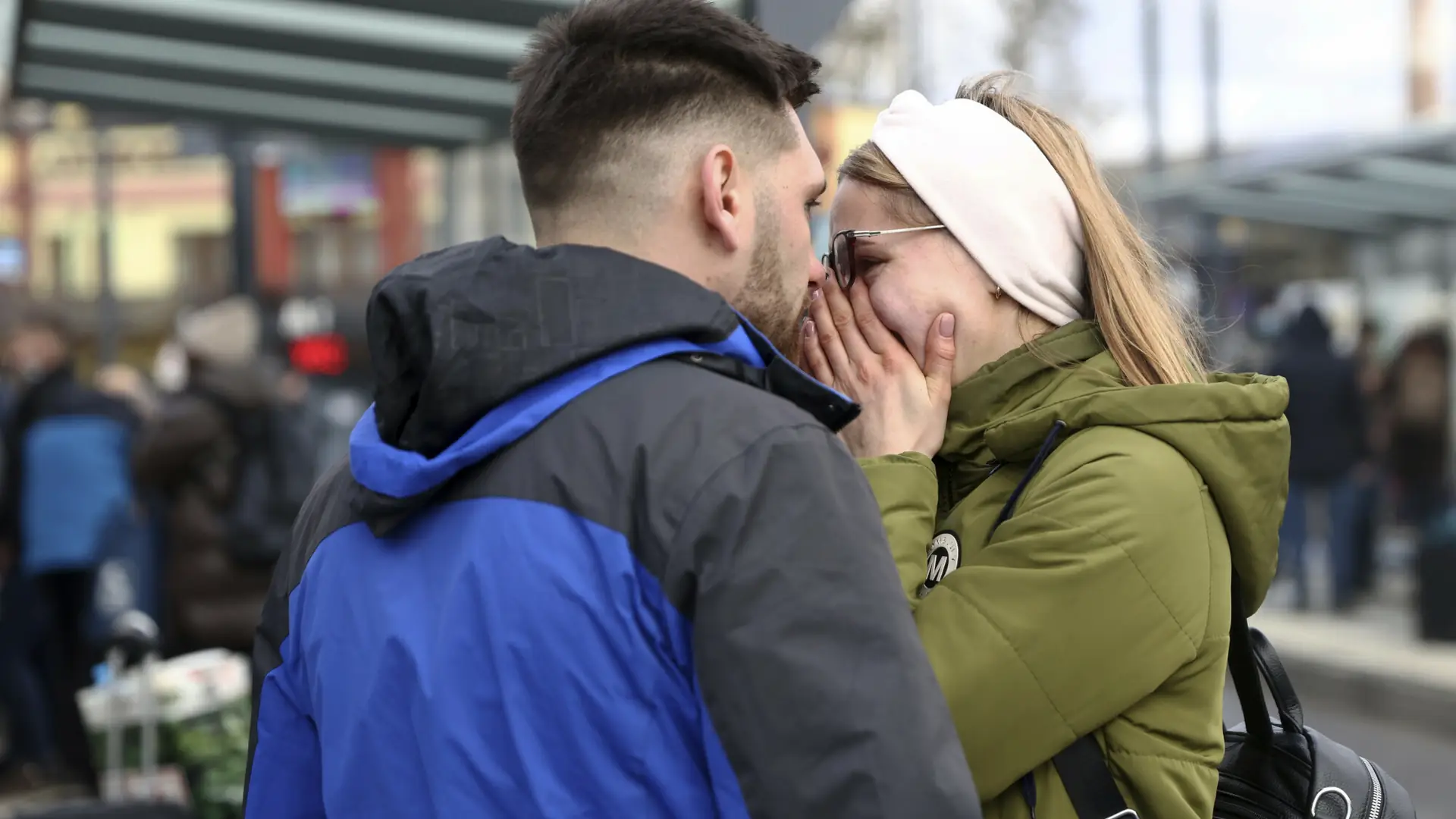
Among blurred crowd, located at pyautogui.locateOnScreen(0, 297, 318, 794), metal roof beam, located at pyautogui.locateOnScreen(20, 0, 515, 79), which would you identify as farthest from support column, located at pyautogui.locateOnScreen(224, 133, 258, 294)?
metal roof beam, located at pyautogui.locateOnScreen(20, 0, 515, 79)

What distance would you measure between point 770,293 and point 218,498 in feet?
17.1

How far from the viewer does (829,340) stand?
2.23 metres

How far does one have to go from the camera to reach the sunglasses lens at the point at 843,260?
2285mm

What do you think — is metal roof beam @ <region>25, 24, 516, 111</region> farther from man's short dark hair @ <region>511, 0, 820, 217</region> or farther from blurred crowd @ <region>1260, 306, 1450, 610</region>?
blurred crowd @ <region>1260, 306, 1450, 610</region>

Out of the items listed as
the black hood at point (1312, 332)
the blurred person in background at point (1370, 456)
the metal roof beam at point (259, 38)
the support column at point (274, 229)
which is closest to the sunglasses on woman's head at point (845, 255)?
the metal roof beam at point (259, 38)

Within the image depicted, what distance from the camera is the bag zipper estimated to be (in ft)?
6.80

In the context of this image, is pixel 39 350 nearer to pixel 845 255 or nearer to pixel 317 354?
pixel 845 255

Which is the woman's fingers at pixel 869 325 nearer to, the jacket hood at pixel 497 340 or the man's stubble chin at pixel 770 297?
the man's stubble chin at pixel 770 297

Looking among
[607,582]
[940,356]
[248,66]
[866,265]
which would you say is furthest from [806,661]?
[248,66]

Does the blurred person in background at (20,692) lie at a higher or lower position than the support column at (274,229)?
lower

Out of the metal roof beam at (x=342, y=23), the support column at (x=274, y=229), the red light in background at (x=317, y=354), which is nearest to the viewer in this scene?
the metal roof beam at (x=342, y=23)

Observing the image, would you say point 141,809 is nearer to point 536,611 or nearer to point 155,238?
point 536,611

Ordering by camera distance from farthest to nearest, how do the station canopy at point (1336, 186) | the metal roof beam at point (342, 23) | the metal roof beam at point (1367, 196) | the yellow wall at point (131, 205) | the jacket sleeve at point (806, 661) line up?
the yellow wall at point (131, 205)
the metal roof beam at point (1367, 196)
the station canopy at point (1336, 186)
the metal roof beam at point (342, 23)
the jacket sleeve at point (806, 661)

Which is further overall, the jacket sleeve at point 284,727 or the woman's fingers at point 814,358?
the woman's fingers at point 814,358
